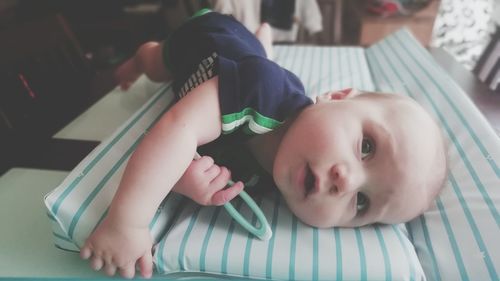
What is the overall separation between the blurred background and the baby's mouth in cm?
56

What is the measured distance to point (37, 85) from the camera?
82 cm

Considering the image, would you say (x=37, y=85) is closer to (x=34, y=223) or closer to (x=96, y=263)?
(x=34, y=223)

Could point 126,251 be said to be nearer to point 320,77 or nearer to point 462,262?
point 462,262

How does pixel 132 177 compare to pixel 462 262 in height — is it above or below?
above

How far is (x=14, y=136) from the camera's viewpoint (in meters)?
0.75

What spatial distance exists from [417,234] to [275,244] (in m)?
0.25

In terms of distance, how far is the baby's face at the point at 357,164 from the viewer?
1.70 ft

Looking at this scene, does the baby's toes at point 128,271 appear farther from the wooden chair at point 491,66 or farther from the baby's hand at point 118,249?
the wooden chair at point 491,66

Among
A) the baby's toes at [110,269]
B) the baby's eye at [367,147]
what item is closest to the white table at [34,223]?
the baby's toes at [110,269]

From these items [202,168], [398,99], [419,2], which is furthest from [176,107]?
[419,2]

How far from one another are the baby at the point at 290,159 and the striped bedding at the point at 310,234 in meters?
0.03

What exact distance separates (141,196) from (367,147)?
0.34 m

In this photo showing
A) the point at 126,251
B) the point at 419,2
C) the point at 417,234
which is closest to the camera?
the point at 126,251

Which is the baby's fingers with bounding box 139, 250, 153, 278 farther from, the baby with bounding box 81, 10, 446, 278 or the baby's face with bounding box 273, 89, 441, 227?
the baby's face with bounding box 273, 89, 441, 227
